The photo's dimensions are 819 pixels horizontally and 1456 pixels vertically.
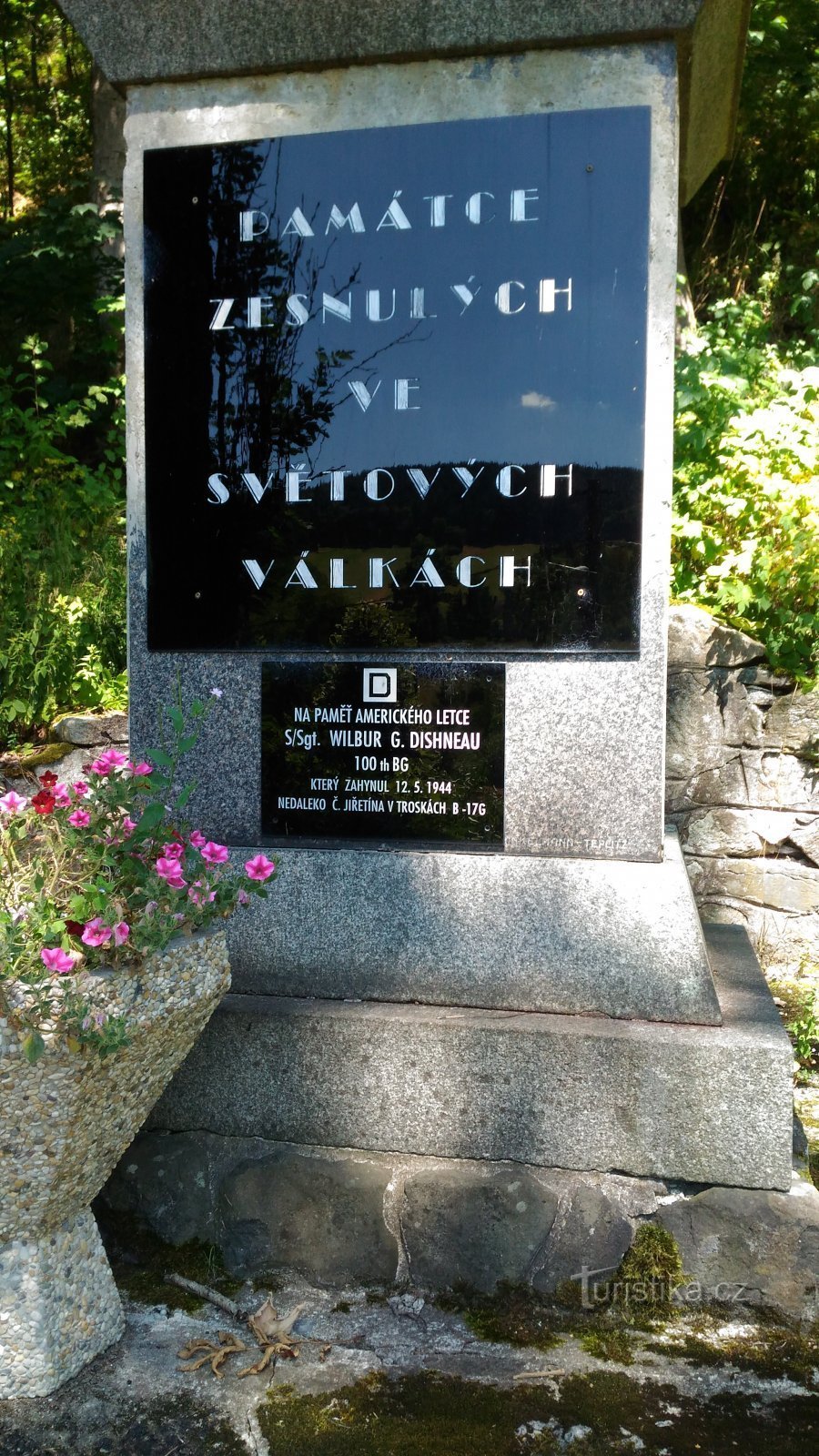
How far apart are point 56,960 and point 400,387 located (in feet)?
5.25

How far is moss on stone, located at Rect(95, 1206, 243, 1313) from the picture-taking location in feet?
7.64

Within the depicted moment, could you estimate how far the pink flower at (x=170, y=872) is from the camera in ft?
6.49

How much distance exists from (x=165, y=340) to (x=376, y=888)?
58.9 inches

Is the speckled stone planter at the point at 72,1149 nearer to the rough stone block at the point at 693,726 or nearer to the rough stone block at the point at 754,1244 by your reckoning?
the rough stone block at the point at 754,1244

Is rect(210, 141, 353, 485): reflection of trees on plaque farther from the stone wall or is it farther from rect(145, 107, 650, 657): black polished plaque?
the stone wall

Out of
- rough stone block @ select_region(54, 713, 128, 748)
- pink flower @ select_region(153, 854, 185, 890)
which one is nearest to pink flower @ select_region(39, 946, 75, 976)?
pink flower @ select_region(153, 854, 185, 890)

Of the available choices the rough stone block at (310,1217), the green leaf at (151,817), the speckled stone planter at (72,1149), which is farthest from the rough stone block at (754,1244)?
the green leaf at (151,817)

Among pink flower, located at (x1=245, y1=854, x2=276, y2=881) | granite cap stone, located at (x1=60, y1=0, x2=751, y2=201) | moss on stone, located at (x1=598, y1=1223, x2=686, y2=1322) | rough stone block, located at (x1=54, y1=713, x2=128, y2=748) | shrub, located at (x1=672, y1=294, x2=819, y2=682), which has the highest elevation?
granite cap stone, located at (x1=60, y1=0, x2=751, y2=201)

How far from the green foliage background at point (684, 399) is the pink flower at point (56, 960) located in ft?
8.64

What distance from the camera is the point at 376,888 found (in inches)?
104

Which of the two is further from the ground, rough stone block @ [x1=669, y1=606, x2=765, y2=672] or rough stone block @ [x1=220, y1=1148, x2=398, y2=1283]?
rough stone block @ [x1=669, y1=606, x2=765, y2=672]

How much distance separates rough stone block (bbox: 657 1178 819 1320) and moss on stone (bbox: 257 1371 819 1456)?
26 centimetres

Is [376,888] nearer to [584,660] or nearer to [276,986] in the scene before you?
[276,986]

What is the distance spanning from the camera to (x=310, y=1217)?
241cm
